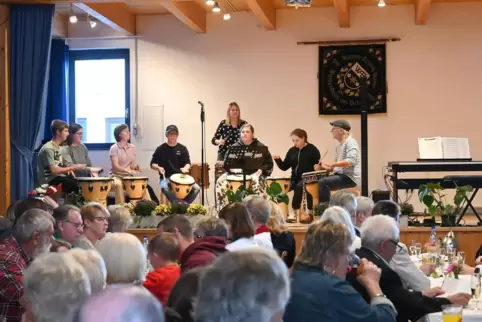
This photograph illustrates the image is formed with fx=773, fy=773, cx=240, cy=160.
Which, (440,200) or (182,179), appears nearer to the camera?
(440,200)

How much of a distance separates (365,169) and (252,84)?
10.1 feet

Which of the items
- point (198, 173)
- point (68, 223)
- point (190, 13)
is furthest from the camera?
Result: point (190, 13)

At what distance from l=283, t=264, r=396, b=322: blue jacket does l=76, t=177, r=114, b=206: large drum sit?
23.7ft

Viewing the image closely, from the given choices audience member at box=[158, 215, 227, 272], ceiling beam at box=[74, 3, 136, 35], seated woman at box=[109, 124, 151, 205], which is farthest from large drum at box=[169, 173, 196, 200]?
audience member at box=[158, 215, 227, 272]

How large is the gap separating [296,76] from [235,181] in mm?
3135

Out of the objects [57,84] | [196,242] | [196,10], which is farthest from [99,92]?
[196,242]

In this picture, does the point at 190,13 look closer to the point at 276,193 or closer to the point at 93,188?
the point at 93,188

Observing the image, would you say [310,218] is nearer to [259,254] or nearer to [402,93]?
[402,93]

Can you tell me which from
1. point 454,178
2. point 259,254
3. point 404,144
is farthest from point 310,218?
point 259,254

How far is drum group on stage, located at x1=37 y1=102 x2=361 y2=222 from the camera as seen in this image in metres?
9.84

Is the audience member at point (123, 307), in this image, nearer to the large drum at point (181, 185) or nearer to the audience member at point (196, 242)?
the audience member at point (196, 242)

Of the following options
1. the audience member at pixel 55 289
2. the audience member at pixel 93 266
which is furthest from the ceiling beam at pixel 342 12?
the audience member at pixel 55 289

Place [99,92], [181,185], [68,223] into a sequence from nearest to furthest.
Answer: [68,223], [181,185], [99,92]

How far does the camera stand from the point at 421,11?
11.6 meters
